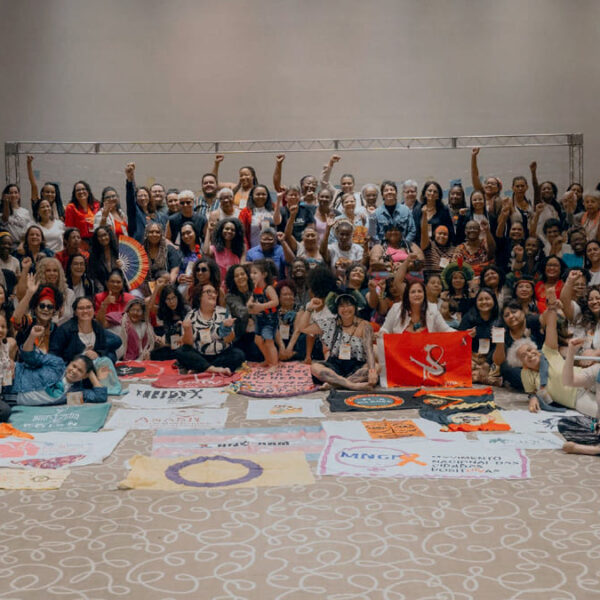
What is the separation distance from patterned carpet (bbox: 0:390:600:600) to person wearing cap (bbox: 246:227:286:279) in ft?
11.5

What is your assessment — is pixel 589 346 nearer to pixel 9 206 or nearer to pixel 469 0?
pixel 9 206

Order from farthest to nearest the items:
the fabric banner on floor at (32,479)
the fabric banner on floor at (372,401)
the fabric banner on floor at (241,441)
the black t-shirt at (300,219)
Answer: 1. the black t-shirt at (300,219)
2. the fabric banner on floor at (372,401)
3. the fabric banner on floor at (241,441)
4. the fabric banner on floor at (32,479)

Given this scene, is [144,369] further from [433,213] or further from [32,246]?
[433,213]

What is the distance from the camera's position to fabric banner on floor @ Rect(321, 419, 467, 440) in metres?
4.91

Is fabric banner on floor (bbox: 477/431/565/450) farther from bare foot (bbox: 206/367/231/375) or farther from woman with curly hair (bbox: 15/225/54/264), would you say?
woman with curly hair (bbox: 15/225/54/264)

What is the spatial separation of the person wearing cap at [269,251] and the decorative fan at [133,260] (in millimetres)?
999

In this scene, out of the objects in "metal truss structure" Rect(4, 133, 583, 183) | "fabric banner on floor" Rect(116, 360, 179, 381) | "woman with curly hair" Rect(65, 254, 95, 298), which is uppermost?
"metal truss structure" Rect(4, 133, 583, 183)

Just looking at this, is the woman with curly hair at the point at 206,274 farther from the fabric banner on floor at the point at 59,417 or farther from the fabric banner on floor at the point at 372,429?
the fabric banner on floor at the point at 372,429

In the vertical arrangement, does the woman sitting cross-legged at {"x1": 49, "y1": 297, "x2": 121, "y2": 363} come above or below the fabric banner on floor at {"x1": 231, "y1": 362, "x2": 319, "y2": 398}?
above

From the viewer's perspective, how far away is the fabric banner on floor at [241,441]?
4.68m

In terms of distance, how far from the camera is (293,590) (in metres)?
3.01

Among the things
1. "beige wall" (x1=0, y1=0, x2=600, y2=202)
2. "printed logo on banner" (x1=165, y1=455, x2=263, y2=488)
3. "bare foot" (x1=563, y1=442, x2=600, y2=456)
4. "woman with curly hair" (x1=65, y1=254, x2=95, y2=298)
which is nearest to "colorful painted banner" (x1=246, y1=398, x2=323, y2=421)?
"printed logo on banner" (x1=165, y1=455, x2=263, y2=488)

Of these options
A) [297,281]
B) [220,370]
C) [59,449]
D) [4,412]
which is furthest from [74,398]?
[297,281]

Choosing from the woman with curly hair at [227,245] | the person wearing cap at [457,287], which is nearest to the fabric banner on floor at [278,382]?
the woman with curly hair at [227,245]
